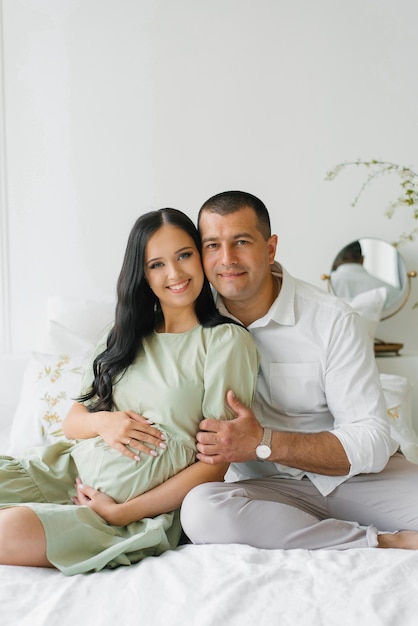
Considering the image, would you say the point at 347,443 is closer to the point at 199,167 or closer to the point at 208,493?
the point at 208,493

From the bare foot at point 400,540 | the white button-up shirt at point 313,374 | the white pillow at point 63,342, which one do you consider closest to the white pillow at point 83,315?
the white pillow at point 63,342

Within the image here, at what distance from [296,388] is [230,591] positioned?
75 cm

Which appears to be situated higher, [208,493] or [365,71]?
[365,71]

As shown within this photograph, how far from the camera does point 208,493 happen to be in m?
1.57

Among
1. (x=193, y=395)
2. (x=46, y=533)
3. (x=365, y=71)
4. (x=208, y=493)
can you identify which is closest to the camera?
(x=46, y=533)

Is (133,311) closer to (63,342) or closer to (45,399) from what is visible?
(45,399)

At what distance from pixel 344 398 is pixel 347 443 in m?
0.13

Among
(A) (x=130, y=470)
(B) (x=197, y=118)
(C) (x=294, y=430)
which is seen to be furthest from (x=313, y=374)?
(B) (x=197, y=118)

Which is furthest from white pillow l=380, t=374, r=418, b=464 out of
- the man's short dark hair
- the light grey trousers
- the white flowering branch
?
the man's short dark hair

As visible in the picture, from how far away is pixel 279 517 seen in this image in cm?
154

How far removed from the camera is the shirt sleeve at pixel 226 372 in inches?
65.6

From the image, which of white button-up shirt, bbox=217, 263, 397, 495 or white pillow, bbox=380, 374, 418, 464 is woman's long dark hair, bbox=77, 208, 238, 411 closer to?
white button-up shirt, bbox=217, 263, 397, 495

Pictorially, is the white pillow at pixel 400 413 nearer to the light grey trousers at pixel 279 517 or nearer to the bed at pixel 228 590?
the light grey trousers at pixel 279 517

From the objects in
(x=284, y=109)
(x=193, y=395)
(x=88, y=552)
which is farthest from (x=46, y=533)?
(x=284, y=109)
